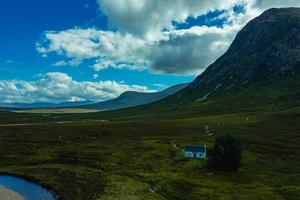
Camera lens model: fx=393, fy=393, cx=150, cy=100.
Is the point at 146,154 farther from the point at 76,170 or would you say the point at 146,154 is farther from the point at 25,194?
the point at 25,194

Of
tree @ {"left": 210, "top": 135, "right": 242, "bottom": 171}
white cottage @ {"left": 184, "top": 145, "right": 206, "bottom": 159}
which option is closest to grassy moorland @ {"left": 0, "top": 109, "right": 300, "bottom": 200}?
white cottage @ {"left": 184, "top": 145, "right": 206, "bottom": 159}

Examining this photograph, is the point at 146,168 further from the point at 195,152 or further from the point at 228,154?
the point at 228,154

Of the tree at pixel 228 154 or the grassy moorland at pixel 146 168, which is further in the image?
the tree at pixel 228 154

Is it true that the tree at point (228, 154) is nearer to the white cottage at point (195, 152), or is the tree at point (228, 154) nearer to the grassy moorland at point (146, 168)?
the grassy moorland at point (146, 168)

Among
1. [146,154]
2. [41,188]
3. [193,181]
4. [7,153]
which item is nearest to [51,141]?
[7,153]

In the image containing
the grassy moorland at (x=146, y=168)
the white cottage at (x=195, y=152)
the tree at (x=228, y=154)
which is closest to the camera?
the grassy moorland at (x=146, y=168)

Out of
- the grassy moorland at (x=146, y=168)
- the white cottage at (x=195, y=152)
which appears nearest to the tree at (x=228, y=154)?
the grassy moorland at (x=146, y=168)

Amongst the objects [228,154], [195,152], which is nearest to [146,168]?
[195,152]

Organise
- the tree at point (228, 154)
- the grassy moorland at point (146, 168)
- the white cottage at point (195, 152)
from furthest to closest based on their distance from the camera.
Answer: the white cottage at point (195, 152) < the tree at point (228, 154) < the grassy moorland at point (146, 168)
